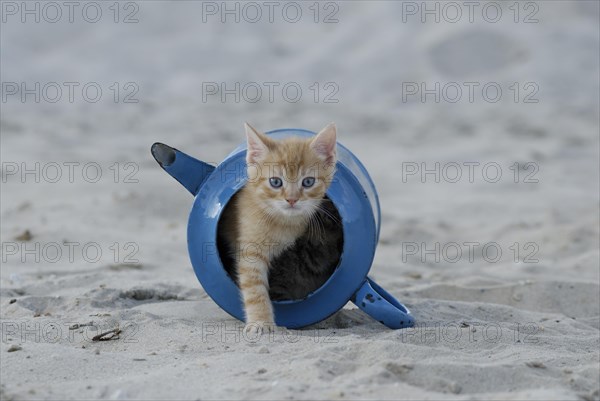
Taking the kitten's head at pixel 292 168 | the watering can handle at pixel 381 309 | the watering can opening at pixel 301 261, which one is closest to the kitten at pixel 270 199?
the kitten's head at pixel 292 168

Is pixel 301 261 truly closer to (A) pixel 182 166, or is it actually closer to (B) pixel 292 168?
(B) pixel 292 168

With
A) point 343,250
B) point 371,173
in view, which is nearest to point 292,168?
point 343,250

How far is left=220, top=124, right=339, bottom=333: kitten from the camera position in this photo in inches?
163

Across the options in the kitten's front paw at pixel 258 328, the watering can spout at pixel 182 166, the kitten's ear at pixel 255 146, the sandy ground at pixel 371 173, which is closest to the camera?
the sandy ground at pixel 371 173

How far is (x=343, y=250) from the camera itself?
165 inches

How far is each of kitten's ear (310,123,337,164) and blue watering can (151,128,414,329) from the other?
7 cm

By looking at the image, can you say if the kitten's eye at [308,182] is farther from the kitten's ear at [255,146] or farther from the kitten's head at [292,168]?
the kitten's ear at [255,146]

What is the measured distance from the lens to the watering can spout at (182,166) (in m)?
4.33

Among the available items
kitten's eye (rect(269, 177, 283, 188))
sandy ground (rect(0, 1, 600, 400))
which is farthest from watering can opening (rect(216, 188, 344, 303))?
kitten's eye (rect(269, 177, 283, 188))

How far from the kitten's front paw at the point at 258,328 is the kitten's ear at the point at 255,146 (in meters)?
0.77

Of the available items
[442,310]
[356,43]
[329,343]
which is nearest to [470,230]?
[442,310]

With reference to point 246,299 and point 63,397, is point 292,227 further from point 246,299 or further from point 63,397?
point 63,397

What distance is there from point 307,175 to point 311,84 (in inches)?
288

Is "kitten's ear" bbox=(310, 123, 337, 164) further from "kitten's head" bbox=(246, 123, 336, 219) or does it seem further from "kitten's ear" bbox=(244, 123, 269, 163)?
"kitten's ear" bbox=(244, 123, 269, 163)
